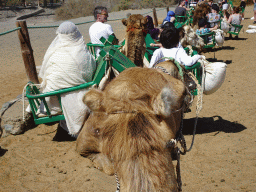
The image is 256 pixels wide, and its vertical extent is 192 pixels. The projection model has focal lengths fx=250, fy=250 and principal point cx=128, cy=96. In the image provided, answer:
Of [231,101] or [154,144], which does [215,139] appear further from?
[154,144]

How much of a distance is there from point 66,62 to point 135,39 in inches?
51.6

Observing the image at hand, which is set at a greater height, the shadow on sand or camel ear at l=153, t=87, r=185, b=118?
camel ear at l=153, t=87, r=185, b=118

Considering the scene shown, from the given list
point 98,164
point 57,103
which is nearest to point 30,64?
point 57,103

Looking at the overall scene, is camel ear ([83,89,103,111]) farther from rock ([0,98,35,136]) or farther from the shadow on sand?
rock ([0,98,35,136])

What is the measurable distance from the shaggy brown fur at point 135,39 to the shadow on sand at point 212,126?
5.28 feet

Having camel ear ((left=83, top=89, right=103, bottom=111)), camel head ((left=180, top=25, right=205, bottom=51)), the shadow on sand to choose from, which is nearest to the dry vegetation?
camel head ((left=180, top=25, right=205, bottom=51))

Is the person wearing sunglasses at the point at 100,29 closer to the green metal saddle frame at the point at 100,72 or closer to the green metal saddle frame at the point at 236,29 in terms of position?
the green metal saddle frame at the point at 100,72

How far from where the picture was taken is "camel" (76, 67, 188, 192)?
1252 mm

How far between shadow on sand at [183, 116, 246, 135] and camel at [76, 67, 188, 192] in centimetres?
338

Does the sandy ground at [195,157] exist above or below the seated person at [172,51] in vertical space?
below

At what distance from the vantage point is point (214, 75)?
3.74m

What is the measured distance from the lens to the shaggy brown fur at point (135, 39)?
4488mm

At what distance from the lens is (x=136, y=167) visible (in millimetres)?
1252

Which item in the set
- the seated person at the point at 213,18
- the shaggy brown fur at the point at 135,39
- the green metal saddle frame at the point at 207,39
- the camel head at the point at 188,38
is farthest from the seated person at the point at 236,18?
the shaggy brown fur at the point at 135,39
